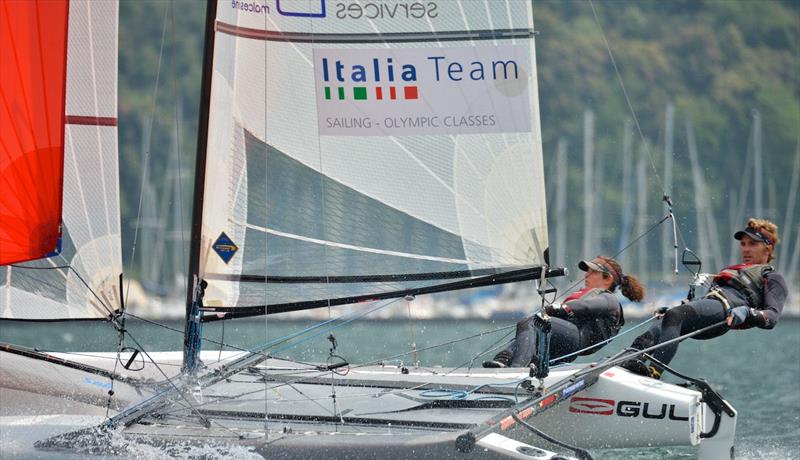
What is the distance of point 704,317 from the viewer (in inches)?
280

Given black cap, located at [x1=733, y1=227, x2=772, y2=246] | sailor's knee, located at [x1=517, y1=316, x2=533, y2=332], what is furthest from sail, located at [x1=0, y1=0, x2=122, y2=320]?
black cap, located at [x1=733, y1=227, x2=772, y2=246]

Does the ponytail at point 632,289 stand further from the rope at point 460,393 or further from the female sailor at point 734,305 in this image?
the rope at point 460,393

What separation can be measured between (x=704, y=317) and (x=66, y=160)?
11.9 feet

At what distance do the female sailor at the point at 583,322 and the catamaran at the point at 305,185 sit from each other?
149 mm

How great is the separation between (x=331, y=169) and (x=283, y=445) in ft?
6.24

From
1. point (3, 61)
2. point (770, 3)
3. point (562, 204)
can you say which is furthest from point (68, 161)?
point (770, 3)

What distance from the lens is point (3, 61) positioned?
712 cm

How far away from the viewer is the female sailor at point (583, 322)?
289 inches

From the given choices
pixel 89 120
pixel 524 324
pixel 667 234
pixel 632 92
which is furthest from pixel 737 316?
pixel 632 92

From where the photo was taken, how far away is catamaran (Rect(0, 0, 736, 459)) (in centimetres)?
718

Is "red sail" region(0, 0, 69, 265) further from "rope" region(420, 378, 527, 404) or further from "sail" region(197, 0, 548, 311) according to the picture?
"rope" region(420, 378, 527, 404)

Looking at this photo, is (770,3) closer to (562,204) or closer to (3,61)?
(562,204)

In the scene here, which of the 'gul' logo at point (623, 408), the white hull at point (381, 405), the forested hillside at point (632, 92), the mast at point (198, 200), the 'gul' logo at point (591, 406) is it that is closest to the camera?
the white hull at point (381, 405)

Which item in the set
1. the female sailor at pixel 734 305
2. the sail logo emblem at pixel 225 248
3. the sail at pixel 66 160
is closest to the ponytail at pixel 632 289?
the female sailor at pixel 734 305
